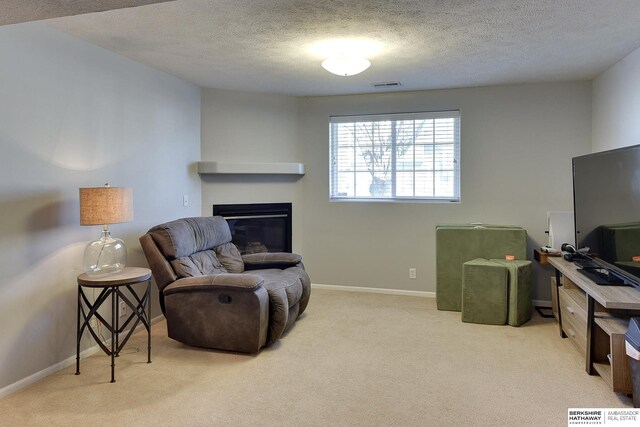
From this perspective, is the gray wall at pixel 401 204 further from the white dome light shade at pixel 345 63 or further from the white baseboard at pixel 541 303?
the white dome light shade at pixel 345 63

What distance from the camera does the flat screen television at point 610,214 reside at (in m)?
2.44

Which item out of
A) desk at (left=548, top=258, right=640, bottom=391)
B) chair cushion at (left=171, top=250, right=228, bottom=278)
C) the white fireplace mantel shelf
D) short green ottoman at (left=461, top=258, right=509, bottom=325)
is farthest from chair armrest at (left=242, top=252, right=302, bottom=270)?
desk at (left=548, top=258, right=640, bottom=391)

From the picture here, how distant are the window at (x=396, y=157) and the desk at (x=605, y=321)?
70.8 inches

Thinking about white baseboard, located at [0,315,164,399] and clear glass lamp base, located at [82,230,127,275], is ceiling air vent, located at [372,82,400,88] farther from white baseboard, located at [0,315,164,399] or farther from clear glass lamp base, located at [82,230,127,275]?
white baseboard, located at [0,315,164,399]

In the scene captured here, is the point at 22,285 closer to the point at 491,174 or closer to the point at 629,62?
the point at 491,174

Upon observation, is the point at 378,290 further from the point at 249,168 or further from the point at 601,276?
the point at 601,276

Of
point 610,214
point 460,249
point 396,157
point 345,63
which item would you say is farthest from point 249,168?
point 610,214

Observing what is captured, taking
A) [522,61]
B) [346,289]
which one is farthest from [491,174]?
[346,289]

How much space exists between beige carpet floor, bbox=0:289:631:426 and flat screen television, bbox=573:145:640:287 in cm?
72

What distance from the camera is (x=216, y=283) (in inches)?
118

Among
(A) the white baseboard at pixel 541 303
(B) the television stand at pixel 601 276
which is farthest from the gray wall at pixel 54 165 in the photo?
(A) the white baseboard at pixel 541 303

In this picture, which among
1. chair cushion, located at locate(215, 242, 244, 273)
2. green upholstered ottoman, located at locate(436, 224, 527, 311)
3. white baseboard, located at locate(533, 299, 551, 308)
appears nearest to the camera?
chair cushion, located at locate(215, 242, 244, 273)

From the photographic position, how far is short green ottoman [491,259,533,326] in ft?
12.1

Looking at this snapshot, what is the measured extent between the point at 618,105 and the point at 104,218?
428 cm
